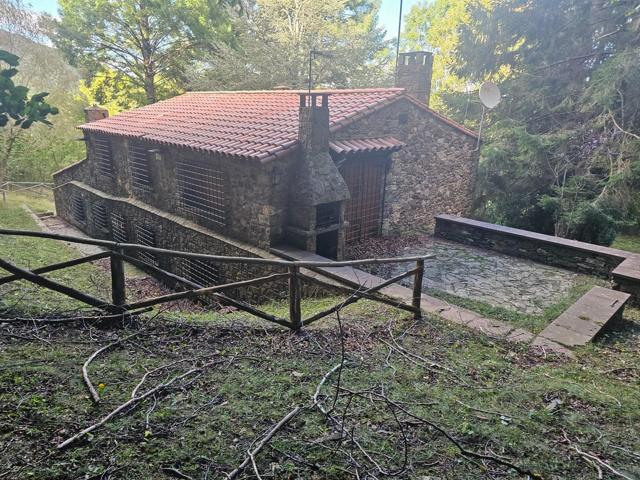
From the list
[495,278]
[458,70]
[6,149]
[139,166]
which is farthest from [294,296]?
[6,149]

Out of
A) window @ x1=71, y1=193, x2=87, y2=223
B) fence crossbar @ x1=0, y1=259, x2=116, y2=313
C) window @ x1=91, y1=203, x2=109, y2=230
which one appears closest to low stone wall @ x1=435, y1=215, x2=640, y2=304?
fence crossbar @ x1=0, y1=259, x2=116, y2=313

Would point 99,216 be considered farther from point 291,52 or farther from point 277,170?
point 291,52

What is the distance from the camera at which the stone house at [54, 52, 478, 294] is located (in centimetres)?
837

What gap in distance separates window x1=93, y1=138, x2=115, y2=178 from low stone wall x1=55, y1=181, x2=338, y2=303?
0.76 m

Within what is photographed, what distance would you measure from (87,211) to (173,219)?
6407 mm

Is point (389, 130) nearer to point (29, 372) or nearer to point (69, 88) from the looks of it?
point (29, 372)

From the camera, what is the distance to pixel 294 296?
4.59 metres

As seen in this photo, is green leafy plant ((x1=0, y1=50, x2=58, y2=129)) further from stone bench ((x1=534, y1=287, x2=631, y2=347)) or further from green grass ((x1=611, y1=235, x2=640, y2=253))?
green grass ((x1=611, y1=235, x2=640, y2=253))

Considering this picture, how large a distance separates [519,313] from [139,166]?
10366mm

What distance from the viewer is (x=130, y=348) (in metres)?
4.00

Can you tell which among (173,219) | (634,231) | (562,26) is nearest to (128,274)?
(173,219)

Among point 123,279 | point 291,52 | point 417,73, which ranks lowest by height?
point 123,279

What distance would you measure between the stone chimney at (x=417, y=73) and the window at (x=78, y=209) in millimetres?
12066

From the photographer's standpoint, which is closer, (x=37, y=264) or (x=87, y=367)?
(x=87, y=367)
